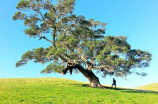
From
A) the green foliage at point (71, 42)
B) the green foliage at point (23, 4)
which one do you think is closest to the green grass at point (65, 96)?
the green foliage at point (71, 42)

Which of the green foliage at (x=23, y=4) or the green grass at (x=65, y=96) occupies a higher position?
the green foliage at (x=23, y=4)

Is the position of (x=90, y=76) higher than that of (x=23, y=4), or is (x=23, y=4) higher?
(x=23, y=4)

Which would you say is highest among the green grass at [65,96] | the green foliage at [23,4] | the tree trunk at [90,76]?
the green foliage at [23,4]

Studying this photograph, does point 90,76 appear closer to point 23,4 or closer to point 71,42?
point 71,42

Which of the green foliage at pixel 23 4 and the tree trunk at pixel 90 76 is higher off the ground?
the green foliage at pixel 23 4

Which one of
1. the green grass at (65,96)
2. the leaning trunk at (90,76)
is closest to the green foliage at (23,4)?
the green grass at (65,96)

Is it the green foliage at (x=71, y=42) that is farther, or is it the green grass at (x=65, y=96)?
the green foliage at (x=71, y=42)

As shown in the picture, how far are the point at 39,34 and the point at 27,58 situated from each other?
172 inches

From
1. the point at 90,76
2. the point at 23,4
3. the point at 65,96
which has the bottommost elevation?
the point at 65,96

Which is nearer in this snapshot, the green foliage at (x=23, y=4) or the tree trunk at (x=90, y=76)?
the green foliage at (x=23, y=4)

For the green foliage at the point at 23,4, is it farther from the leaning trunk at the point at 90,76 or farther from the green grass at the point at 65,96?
the leaning trunk at the point at 90,76

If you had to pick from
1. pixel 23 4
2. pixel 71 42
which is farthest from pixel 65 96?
pixel 23 4

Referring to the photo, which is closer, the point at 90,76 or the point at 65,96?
the point at 65,96

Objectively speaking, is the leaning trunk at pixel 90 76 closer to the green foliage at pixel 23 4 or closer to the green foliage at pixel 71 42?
the green foliage at pixel 71 42
